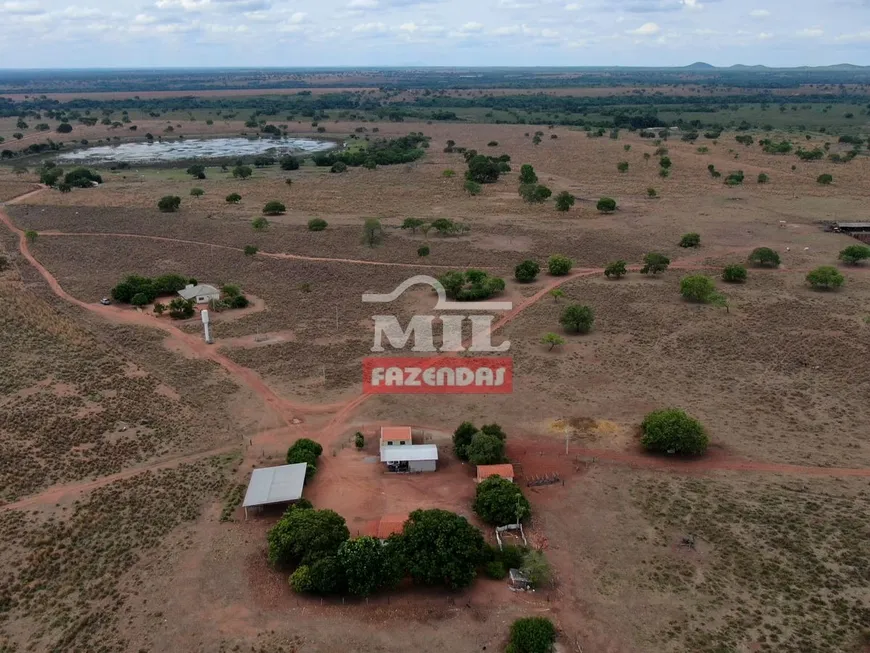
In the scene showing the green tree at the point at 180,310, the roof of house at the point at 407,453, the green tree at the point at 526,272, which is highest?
the green tree at the point at 526,272

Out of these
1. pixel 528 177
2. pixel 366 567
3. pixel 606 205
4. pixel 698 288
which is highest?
pixel 528 177

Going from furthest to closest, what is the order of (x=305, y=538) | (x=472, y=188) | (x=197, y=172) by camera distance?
(x=197, y=172), (x=472, y=188), (x=305, y=538)

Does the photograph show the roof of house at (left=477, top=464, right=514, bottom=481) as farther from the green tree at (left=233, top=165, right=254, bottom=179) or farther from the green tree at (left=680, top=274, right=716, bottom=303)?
the green tree at (left=233, top=165, right=254, bottom=179)

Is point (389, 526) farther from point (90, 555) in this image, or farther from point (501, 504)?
point (90, 555)

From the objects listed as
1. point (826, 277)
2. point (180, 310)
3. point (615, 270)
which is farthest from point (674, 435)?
point (180, 310)

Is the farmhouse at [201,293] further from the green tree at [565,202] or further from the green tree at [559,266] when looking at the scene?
the green tree at [565,202]

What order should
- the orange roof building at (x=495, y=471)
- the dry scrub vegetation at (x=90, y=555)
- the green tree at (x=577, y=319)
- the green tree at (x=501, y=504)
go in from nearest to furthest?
1. the dry scrub vegetation at (x=90, y=555)
2. the green tree at (x=501, y=504)
3. the orange roof building at (x=495, y=471)
4. the green tree at (x=577, y=319)

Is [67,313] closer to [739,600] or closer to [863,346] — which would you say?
[739,600]

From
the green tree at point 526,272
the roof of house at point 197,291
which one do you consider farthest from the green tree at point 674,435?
the roof of house at point 197,291
